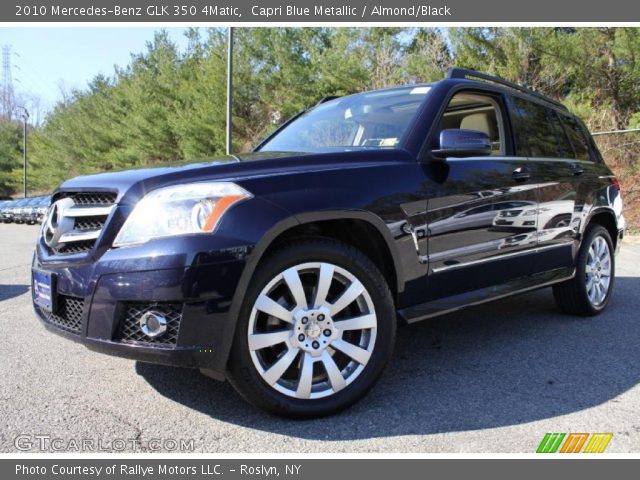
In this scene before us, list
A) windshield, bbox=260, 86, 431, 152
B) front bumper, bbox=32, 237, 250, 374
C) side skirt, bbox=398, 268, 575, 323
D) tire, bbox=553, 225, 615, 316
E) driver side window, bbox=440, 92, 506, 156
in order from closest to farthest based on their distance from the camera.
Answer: front bumper, bbox=32, 237, 250, 374, side skirt, bbox=398, 268, 575, 323, windshield, bbox=260, 86, 431, 152, driver side window, bbox=440, 92, 506, 156, tire, bbox=553, 225, 615, 316

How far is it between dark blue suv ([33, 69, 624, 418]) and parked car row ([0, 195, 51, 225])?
26.4 metres

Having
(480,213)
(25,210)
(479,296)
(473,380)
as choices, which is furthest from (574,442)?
(25,210)

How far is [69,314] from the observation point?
271 cm

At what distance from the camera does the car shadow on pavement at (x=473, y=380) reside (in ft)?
8.84

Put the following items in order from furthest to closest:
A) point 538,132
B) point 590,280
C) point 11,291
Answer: point 11,291 < point 590,280 < point 538,132

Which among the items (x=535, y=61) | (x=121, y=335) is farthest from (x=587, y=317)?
(x=535, y=61)

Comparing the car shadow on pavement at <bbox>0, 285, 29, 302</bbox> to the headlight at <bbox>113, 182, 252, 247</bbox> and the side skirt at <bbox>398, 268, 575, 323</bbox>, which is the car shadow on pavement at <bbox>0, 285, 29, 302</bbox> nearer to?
the headlight at <bbox>113, 182, 252, 247</bbox>

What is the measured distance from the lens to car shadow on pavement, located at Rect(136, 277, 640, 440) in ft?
8.84

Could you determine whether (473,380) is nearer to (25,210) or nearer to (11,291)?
(11,291)

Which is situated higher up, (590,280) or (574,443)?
(590,280)

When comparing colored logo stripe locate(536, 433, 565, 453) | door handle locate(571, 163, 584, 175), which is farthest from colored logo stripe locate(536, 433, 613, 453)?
door handle locate(571, 163, 584, 175)

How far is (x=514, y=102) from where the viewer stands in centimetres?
417

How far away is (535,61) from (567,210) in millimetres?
15328

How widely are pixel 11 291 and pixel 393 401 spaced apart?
17.0 ft
